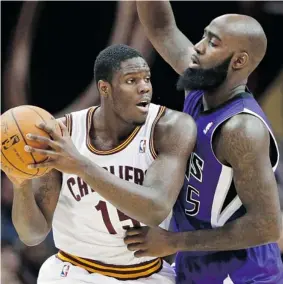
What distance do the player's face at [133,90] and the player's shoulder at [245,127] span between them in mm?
427

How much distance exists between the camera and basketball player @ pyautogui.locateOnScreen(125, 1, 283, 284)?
340 cm

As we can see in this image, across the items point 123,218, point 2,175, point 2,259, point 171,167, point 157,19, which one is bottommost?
point 2,259

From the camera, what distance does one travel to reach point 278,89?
6266 millimetres

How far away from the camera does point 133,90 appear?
3.40 m

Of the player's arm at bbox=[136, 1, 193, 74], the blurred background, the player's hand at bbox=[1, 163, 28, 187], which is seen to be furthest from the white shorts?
the blurred background

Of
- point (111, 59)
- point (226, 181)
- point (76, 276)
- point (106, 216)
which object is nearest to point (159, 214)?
point (106, 216)

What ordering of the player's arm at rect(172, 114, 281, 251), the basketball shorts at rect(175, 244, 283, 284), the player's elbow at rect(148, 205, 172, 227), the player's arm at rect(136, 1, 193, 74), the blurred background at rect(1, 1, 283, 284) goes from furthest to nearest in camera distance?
the blurred background at rect(1, 1, 283, 284) < the player's arm at rect(136, 1, 193, 74) < the basketball shorts at rect(175, 244, 283, 284) < the player's arm at rect(172, 114, 281, 251) < the player's elbow at rect(148, 205, 172, 227)

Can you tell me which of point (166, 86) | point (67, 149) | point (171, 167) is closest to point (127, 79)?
point (171, 167)

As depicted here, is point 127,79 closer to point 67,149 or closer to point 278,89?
point 67,149

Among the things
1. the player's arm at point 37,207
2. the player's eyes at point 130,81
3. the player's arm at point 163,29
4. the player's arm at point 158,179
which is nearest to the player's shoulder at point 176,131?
the player's arm at point 158,179

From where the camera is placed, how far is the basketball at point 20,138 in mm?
2920

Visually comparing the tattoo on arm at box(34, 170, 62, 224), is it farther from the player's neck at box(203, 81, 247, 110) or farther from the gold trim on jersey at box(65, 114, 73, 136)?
the player's neck at box(203, 81, 247, 110)

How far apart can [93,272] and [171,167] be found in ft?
2.38

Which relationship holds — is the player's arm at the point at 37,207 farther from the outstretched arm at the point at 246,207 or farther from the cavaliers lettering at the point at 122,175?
the outstretched arm at the point at 246,207
